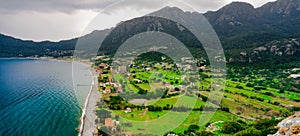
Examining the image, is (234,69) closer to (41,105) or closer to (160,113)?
(160,113)

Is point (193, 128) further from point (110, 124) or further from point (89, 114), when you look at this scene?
point (89, 114)

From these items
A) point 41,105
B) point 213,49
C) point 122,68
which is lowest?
point 41,105

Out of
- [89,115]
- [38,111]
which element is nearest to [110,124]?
[89,115]

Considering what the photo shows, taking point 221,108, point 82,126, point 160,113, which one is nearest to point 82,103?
point 82,126

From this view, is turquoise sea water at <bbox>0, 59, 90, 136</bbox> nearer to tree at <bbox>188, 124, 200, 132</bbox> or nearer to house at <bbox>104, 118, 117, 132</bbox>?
house at <bbox>104, 118, 117, 132</bbox>

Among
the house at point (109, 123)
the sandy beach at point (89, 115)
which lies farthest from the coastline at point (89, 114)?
the house at point (109, 123)

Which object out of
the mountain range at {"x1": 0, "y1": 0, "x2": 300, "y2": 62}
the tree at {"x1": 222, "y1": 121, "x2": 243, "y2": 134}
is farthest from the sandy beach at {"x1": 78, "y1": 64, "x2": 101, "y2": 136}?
the tree at {"x1": 222, "y1": 121, "x2": 243, "y2": 134}

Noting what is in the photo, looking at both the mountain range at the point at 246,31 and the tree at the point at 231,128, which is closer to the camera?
the tree at the point at 231,128

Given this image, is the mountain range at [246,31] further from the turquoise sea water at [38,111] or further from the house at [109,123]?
the house at [109,123]
